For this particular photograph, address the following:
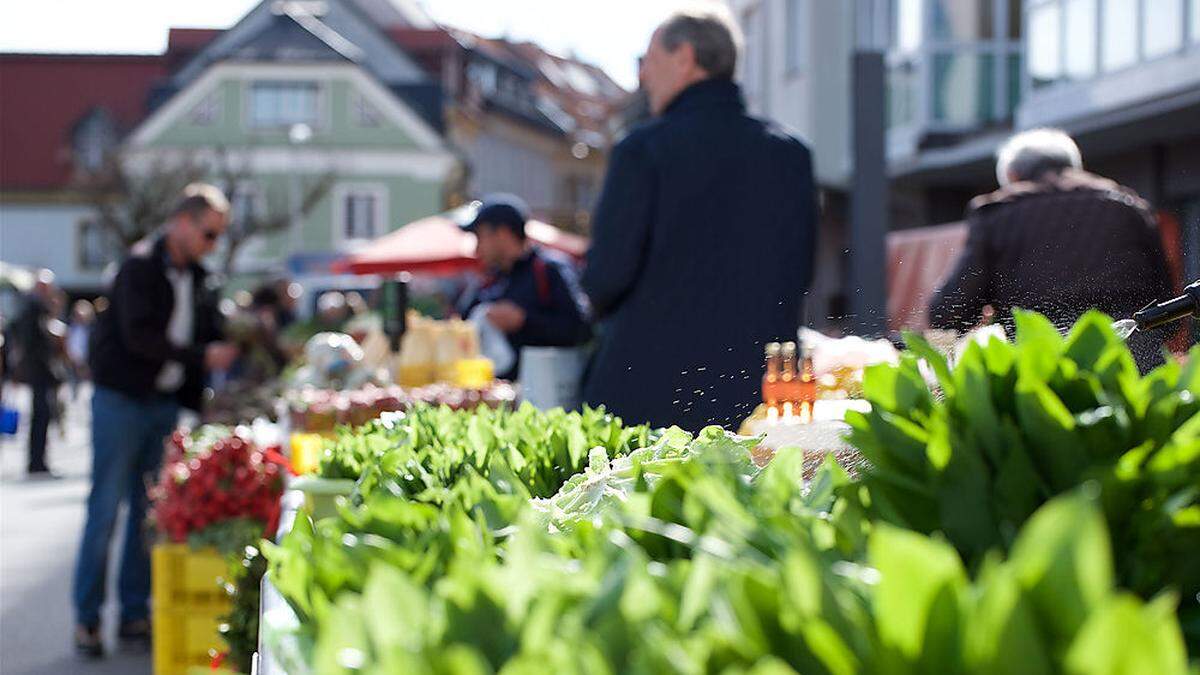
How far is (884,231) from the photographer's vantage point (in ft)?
32.4

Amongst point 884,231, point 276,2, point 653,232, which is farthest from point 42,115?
point 653,232

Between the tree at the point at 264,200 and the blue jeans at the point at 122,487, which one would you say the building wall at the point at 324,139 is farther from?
the blue jeans at the point at 122,487

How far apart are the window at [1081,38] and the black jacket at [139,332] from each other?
1162cm

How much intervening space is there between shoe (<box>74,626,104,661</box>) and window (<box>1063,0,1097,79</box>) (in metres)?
12.3

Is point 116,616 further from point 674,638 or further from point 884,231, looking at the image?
point 674,638

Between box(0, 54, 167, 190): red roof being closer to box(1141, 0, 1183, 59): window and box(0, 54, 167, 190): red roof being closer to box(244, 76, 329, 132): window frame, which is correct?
box(244, 76, 329, 132): window frame

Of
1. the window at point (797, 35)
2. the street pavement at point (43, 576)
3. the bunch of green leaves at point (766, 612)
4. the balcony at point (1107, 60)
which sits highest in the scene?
the window at point (797, 35)

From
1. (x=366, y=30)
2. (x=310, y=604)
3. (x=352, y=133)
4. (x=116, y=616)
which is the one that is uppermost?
(x=366, y=30)

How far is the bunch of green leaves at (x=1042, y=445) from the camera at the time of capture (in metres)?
1.54

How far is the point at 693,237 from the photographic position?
484 cm

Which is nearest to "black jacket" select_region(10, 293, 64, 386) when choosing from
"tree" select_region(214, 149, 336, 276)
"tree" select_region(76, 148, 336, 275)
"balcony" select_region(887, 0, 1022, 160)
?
"balcony" select_region(887, 0, 1022, 160)

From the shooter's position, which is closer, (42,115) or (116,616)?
(116,616)

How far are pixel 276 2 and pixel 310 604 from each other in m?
60.5

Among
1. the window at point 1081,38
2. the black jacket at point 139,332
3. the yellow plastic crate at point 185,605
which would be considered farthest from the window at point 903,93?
the yellow plastic crate at point 185,605
